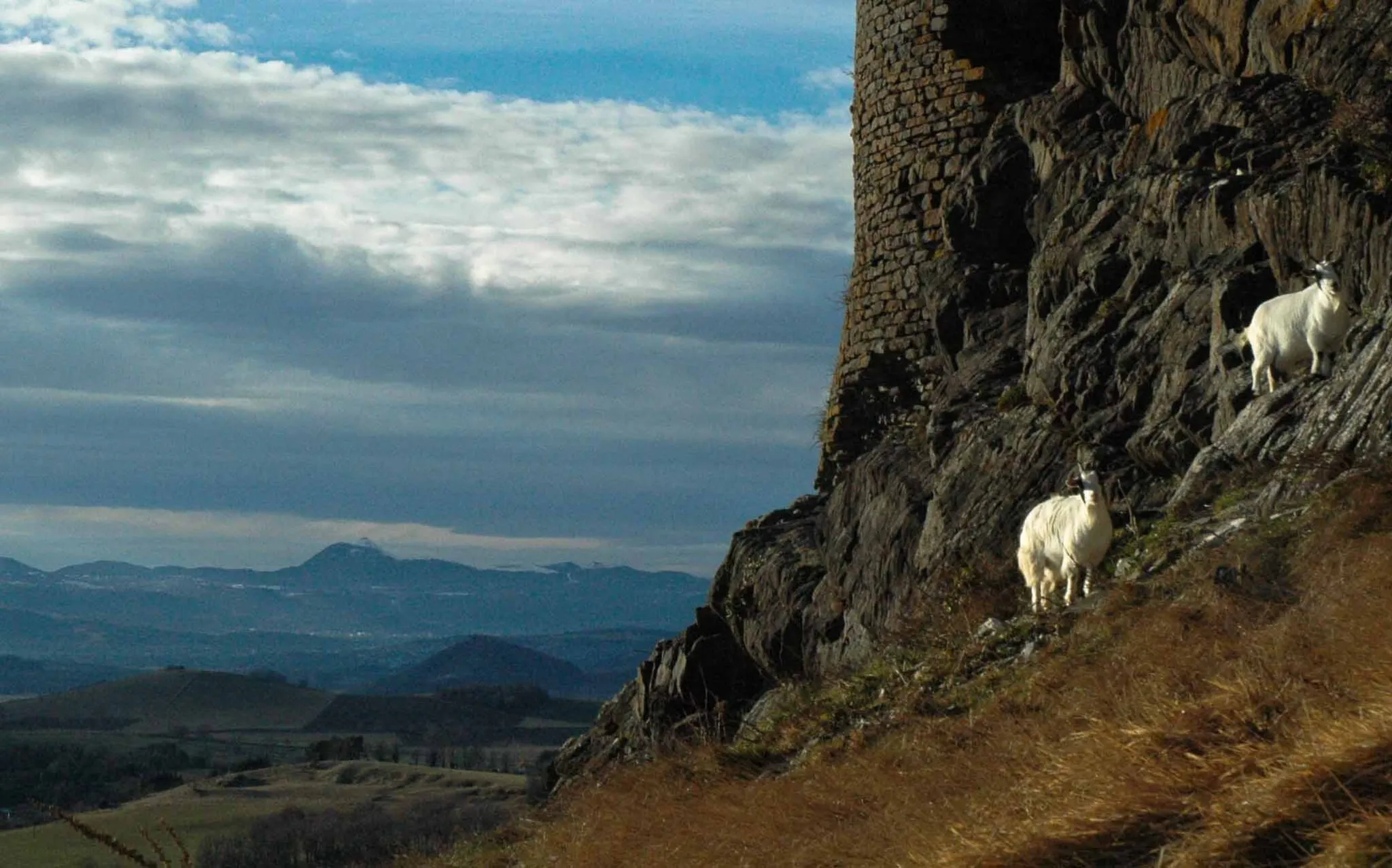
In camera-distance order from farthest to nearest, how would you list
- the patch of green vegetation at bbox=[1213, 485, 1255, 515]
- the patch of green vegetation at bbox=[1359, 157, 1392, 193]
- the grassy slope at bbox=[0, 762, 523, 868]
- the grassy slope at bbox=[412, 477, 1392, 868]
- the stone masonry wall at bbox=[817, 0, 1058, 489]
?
the grassy slope at bbox=[0, 762, 523, 868], the stone masonry wall at bbox=[817, 0, 1058, 489], the patch of green vegetation at bbox=[1359, 157, 1392, 193], the patch of green vegetation at bbox=[1213, 485, 1255, 515], the grassy slope at bbox=[412, 477, 1392, 868]

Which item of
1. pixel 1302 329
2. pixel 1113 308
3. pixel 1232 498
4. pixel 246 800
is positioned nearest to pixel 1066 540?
pixel 1232 498

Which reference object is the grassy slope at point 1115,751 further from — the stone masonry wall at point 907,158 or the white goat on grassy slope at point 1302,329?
the stone masonry wall at point 907,158

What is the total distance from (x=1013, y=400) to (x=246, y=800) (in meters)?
93.6

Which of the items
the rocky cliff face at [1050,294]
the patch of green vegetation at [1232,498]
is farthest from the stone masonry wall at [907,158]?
the patch of green vegetation at [1232,498]

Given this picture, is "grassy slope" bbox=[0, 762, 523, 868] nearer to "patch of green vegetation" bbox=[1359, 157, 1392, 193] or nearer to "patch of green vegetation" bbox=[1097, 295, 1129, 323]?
"patch of green vegetation" bbox=[1097, 295, 1129, 323]

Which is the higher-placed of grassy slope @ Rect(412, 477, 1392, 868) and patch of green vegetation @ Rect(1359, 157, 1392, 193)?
patch of green vegetation @ Rect(1359, 157, 1392, 193)

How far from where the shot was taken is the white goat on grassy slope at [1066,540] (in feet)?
46.7

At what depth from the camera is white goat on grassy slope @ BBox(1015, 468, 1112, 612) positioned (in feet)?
46.7

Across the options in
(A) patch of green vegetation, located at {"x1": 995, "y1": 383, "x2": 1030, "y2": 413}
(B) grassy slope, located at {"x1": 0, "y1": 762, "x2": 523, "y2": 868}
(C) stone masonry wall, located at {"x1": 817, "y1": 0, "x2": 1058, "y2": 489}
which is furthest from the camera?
(B) grassy slope, located at {"x1": 0, "y1": 762, "x2": 523, "y2": 868}

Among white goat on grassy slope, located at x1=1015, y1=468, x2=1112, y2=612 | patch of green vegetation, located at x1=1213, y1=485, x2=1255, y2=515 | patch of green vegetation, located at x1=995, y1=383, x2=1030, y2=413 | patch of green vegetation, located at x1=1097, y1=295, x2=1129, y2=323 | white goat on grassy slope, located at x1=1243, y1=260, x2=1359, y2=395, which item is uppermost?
patch of green vegetation, located at x1=1097, y1=295, x2=1129, y2=323

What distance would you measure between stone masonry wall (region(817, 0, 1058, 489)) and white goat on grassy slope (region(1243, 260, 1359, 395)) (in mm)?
9865

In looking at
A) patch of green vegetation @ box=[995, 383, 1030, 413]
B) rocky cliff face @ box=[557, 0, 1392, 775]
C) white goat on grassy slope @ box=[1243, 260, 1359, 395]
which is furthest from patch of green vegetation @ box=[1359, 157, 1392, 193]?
patch of green vegetation @ box=[995, 383, 1030, 413]

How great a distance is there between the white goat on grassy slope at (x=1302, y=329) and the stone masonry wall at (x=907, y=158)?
9.86 meters

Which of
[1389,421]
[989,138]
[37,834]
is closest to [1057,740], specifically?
[1389,421]
